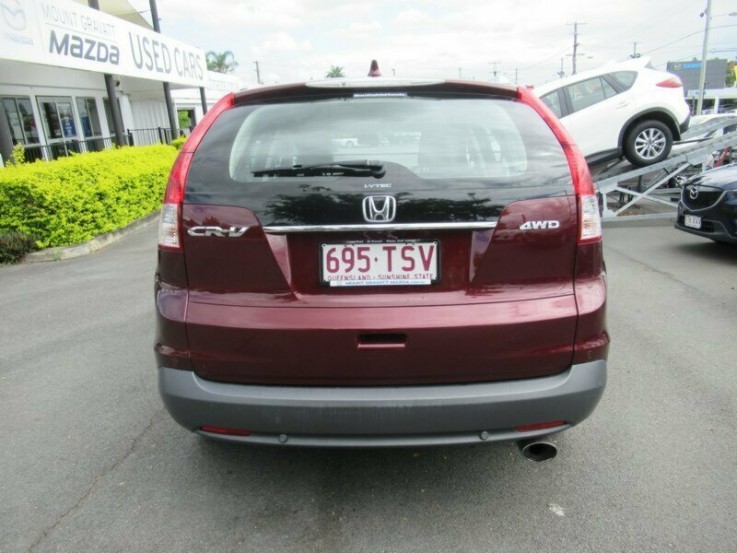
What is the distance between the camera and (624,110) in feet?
27.9

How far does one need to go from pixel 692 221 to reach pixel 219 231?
6.57m

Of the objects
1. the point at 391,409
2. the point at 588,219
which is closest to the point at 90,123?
the point at 391,409

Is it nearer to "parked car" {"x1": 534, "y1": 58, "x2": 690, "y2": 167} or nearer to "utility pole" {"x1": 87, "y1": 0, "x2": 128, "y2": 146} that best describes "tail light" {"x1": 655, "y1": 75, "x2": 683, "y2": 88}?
"parked car" {"x1": 534, "y1": 58, "x2": 690, "y2": 167}

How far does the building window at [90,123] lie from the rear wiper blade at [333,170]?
16.9 meters

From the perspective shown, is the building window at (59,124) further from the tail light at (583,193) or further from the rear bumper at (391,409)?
the tail light at (583,193)

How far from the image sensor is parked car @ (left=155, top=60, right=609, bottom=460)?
1.98 meters

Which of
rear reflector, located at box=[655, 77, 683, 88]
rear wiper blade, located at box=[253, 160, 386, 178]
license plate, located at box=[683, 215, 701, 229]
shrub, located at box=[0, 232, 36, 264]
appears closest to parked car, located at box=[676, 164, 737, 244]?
license plate, located at box=[683, 215, 701, 229]

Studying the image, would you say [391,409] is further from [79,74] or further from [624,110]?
[79,74]

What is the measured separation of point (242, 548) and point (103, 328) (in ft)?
10.1

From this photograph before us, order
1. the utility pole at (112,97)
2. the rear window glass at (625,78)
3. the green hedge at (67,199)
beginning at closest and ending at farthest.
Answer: the green hedge at (67,199)
the rear window glass at (625,78)
the utility pole at (112,97)

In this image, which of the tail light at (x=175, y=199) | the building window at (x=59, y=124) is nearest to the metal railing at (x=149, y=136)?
the building window at (x=59, y=124)

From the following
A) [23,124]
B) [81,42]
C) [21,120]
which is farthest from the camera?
[23,124]

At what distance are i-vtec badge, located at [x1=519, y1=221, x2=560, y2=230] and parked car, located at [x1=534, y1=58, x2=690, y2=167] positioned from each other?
7.25 m

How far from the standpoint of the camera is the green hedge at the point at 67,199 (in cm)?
698
